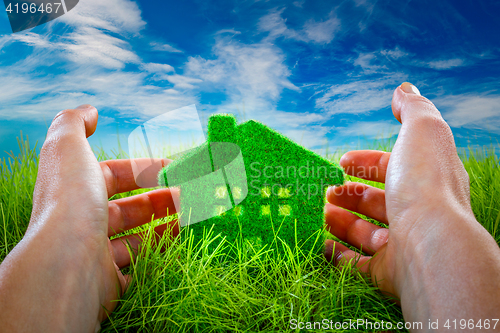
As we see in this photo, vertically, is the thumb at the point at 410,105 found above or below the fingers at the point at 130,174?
above

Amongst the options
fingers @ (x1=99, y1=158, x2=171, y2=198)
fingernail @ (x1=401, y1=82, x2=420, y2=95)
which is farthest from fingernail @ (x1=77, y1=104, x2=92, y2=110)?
fingernail @ (x1=401, y1=82, x2=420, y2=95)

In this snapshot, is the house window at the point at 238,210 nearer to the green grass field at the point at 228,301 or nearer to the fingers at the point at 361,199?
the green grass field at the point at 228,301

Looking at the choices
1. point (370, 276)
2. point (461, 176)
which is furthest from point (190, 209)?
point (461, 176)

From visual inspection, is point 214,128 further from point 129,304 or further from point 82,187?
point 129,304

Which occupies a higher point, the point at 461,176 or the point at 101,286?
the point at 461,176

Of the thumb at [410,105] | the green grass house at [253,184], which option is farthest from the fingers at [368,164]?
the green grass house at [253,184]
